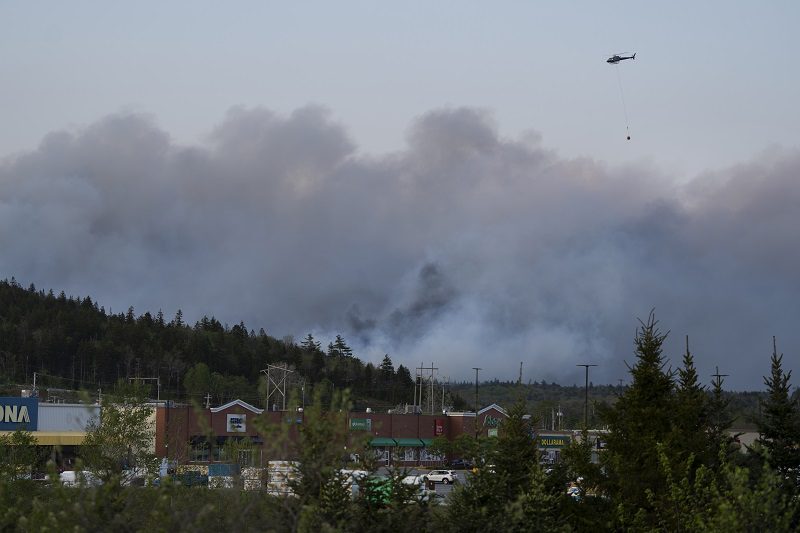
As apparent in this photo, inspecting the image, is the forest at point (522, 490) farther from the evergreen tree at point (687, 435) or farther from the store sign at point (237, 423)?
the store sign at point (237, 423)

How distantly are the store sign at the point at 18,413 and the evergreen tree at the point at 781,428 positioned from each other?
6323 centimetres

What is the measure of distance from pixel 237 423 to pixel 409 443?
851 inches

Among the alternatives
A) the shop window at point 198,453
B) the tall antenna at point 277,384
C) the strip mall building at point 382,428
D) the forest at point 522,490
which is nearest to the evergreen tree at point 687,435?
the forest at point 522,490

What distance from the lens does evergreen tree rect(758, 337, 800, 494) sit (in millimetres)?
40625

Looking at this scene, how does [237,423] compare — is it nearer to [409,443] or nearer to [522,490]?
[409,443]

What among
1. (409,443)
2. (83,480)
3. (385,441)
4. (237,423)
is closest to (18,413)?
(237,423)

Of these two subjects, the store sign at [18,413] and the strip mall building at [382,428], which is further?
the strip mall building at [382,428]

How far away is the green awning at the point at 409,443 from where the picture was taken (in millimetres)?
112875

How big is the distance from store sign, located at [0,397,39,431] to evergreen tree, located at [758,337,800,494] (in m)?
63.2

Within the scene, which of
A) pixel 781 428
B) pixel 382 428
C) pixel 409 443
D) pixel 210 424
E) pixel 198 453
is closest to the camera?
pixel 781 428

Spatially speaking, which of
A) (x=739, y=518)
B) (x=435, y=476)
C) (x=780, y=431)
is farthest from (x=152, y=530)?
(x=435, y=476)

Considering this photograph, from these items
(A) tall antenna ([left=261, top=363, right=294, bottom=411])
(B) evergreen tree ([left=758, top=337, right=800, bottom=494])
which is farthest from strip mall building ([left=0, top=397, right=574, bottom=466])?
(B) evergreen tree ([left=758, top=337, right=800, bottom=494])

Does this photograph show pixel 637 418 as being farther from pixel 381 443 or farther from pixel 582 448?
pixel 381 443

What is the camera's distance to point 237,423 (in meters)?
102
